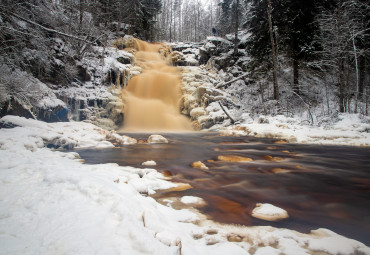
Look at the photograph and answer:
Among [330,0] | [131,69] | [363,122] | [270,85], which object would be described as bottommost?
[363,122]

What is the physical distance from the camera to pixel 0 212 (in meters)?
1.34

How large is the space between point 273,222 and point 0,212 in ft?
7.23

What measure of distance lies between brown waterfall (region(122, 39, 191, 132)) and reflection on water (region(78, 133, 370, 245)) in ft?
A: 26.9

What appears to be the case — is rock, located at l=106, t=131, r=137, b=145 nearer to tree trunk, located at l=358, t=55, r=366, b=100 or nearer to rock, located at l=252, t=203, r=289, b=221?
rock, located at l=252, t=203, r=289, b=221

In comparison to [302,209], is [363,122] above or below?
above

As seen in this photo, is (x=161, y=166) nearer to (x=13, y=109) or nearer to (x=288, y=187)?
(x=288, y=187)

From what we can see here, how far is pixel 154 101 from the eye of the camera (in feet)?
49.6

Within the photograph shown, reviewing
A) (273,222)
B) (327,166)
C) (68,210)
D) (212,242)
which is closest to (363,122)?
(327,166)

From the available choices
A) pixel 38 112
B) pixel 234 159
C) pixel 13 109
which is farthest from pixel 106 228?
pixel 38 112

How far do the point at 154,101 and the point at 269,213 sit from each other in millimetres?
13665

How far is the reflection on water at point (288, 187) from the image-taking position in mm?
2076

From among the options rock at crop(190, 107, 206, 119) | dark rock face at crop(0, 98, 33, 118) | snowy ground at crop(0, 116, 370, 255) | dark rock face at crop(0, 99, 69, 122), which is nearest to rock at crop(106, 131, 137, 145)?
dark rock face at crop(0, 99, 69, 122)

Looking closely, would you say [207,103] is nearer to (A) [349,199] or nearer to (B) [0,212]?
(A) [349,199]

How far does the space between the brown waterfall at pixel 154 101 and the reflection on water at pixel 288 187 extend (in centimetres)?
819
